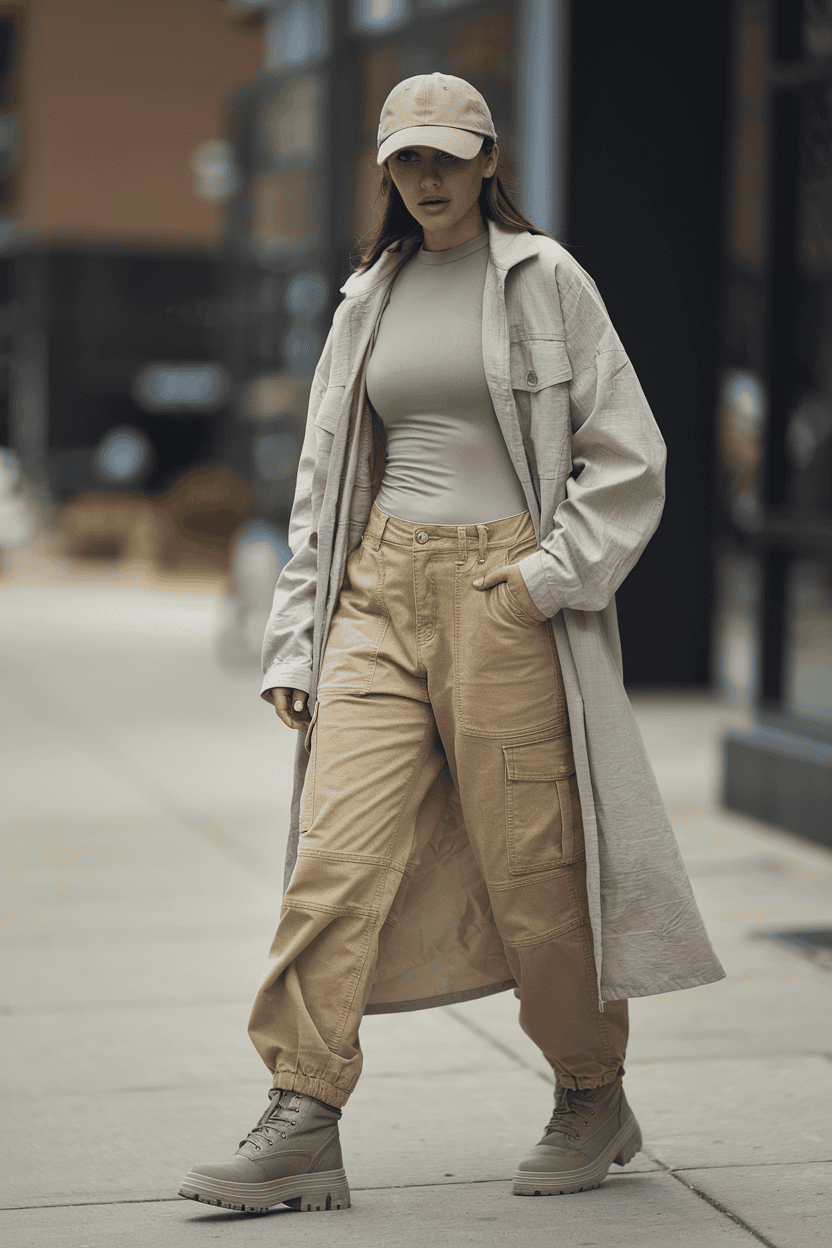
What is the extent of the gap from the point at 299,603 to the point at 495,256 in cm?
76

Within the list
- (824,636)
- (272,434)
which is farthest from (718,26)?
(272,434)

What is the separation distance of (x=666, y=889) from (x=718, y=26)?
8.16m

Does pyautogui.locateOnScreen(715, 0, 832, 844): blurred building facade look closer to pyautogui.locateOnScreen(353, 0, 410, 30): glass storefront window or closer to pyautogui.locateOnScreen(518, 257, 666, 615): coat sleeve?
pyautogui.locateOnScreen(518, 257, 666, 615): coat sleeve

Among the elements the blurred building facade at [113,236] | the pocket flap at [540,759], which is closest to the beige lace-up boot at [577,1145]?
the pocket flap at [540,759]

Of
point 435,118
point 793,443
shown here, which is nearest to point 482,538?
point 435,118

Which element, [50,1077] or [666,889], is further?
[50,1077]

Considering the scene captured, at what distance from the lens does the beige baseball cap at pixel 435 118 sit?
3.25 m

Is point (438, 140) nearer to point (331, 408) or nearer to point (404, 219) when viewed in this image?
point (404, 219)

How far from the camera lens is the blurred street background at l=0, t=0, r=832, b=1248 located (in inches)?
147

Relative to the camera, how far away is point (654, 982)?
3344 mm

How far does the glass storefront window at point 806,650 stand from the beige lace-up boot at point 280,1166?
4249 millimetres

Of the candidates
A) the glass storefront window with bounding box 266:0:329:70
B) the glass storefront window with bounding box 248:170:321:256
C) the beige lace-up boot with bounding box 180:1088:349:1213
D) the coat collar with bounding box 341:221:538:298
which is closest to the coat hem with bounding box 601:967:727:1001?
the beige lace-up boot with bounding box 180:1088:349:1213

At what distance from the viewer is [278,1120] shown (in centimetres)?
326

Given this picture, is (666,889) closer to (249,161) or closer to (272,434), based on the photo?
(272,434)
